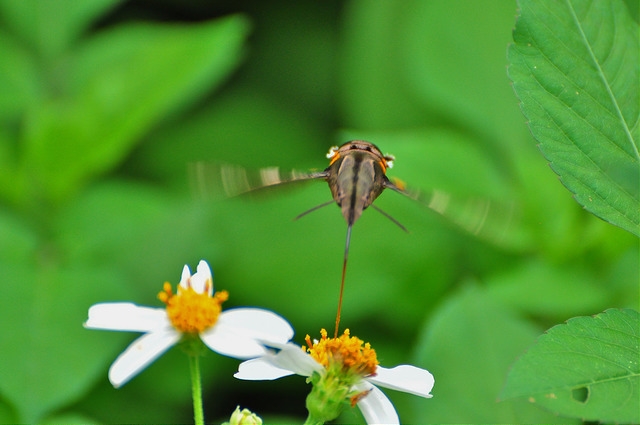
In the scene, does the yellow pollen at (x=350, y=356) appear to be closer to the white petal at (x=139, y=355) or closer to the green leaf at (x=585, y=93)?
the white petal at (x=139, y=355)

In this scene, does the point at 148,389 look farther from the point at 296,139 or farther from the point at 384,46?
the point at 384,46

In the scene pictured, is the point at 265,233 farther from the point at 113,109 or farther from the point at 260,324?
the point at 260,324

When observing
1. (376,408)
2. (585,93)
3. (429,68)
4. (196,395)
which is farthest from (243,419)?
(429,68)

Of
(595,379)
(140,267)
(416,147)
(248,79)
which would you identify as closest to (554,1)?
(595,379)

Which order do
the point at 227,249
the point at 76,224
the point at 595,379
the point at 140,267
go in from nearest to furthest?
the point at 595,379 → the point at 140,267 → the point at 76,224 → the point at 227,249

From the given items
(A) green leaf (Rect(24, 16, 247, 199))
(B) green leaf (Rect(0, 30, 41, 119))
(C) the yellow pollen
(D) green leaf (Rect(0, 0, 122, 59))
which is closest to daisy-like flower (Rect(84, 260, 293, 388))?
(C) the yellow pollen

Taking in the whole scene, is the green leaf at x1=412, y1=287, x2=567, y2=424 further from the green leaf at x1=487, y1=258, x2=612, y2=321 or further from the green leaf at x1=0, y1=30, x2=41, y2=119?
the green leaf at x1=0, y1=30, x2=41, y2=119
